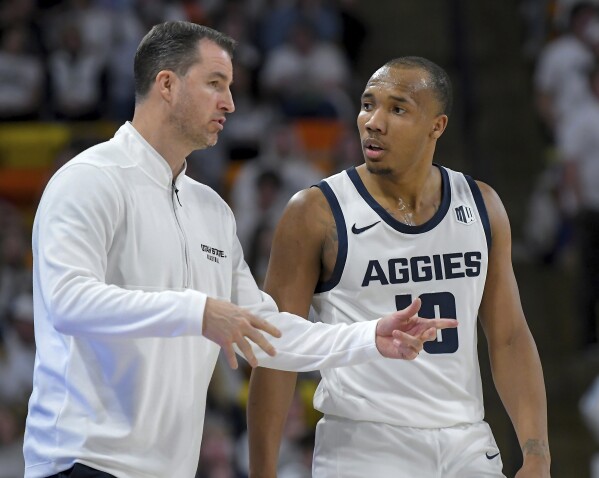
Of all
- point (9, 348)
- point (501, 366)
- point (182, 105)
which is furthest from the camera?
point (9, 348)

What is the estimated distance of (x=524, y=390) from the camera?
450 centimetres

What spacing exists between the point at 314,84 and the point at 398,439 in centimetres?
745

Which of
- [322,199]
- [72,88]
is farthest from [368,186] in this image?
[72,88]

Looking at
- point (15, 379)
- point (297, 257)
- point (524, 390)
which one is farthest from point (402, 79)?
point (15, 379)

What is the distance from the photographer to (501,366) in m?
4.59

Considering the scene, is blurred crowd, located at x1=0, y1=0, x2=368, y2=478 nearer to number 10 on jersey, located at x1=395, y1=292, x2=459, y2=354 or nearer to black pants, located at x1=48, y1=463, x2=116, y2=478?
number 10 on jersey, located at x1=395, y1=292, x2=459, y2=354

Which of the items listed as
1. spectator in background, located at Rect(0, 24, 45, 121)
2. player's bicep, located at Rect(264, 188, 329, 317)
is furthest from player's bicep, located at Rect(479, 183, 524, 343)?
spectator in background, located at Rect(0, 24, 45, 121)

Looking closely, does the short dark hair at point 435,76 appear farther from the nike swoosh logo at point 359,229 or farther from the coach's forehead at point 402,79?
the nike swoosh logo at point 359,229

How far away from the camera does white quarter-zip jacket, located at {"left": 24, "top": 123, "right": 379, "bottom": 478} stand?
3.47 meters

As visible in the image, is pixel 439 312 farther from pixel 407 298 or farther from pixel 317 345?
pixel 317 345

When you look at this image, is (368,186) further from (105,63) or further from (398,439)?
(105,63)

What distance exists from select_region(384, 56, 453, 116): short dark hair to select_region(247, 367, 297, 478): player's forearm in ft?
3.77

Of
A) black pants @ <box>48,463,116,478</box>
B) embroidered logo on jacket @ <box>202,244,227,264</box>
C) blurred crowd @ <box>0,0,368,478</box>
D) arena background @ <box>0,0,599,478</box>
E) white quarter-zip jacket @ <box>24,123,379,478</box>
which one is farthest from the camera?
blurred crowd @ <box>0,0,368,478</box>

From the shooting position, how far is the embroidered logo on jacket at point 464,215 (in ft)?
15.0
